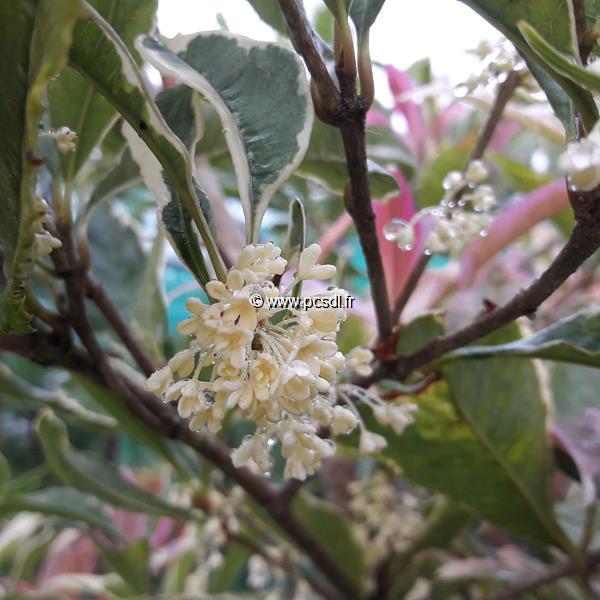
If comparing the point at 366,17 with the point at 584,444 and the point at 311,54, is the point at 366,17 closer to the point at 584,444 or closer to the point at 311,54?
the point at 311,54

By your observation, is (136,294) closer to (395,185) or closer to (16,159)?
(395,185)

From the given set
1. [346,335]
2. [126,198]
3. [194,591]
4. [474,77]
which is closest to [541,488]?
[346,335]

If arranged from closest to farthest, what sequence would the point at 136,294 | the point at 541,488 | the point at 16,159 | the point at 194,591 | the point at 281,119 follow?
the point at 16,159
the point at 281,119
the point at 541,488
the point at 136,294
the point at 194,591

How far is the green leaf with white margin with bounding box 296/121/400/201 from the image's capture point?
52 cm

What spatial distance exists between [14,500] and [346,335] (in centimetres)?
42

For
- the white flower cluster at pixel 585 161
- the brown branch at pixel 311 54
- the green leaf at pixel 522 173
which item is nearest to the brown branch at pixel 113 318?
the brown branch at pixel 311 54

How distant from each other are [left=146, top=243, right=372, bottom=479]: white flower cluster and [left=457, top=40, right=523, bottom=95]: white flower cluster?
0.77 feet

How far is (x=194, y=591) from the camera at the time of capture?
0.95 metres

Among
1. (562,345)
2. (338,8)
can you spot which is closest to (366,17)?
(338,8)

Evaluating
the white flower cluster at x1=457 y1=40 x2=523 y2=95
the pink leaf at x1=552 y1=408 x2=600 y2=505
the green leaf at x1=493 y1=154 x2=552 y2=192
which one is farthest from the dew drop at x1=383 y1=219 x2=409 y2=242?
the green leaf at x1=493 y1=154 x2=552 y2=192

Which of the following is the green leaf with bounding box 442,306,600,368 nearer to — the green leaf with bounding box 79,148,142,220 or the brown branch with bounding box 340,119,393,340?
the brown branch with bounding box 340,119,393,340

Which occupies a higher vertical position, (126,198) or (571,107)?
(126,198)

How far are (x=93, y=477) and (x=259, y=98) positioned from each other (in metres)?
0.48

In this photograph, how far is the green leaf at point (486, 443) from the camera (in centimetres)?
58
